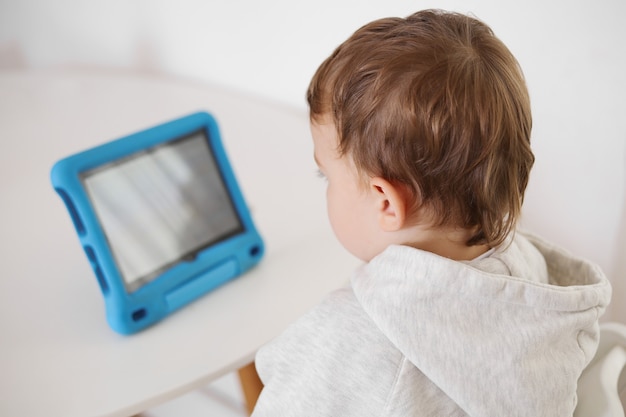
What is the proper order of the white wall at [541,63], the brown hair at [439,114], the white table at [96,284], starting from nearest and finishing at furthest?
the brown hair at [439,114] < the white table at [96,284] < the white wall at [541,63]

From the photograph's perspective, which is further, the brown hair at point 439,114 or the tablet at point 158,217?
the tablet at point 158,217

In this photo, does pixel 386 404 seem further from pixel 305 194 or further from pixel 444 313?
pixel 305 194

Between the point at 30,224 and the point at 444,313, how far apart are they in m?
0.62

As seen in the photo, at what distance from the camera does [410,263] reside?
1.90ft

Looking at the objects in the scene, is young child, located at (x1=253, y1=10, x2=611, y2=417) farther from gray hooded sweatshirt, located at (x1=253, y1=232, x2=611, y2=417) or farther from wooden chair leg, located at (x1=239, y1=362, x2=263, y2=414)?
wooden chair leg, located at (x1=239, y1=362, x2=263, y2=414)

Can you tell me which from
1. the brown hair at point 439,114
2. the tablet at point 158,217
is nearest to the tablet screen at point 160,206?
the tablet at point 158,217

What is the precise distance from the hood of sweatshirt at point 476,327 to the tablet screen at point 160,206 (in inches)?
12.4

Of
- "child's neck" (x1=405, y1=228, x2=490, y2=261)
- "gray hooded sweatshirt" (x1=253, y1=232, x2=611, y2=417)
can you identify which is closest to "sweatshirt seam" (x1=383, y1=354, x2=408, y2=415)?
"gray hooded sweatshirt" (x1=253, y1=232, x2=611, y2=417)

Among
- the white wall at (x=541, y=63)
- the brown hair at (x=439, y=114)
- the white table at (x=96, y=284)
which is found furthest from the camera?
the white wall at (x=541, y=63)

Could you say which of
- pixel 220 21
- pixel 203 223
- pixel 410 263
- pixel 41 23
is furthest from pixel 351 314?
pixel 41 23

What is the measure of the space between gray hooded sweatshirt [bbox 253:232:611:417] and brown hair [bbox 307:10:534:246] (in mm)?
58

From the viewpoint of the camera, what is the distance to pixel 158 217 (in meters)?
0.83

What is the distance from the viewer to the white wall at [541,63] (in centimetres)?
83

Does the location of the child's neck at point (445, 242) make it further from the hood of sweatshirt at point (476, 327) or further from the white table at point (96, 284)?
the white table at point (96, 284)
